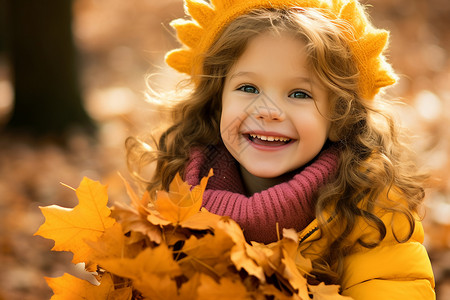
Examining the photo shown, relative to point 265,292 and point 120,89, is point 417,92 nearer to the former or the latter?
point 120,89

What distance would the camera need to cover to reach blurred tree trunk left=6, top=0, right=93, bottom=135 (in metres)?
4.98

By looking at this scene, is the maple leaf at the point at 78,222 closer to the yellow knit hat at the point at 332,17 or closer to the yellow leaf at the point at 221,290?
the yellow leaf at the point at 221,290

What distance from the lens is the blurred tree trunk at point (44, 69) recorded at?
4984mm

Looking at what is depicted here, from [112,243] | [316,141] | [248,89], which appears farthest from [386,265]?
[112,243]

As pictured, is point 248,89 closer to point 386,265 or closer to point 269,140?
point 269,140

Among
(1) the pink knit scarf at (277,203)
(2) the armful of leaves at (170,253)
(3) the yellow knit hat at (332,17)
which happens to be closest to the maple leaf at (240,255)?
(2) the armful of leaves at (170,253)

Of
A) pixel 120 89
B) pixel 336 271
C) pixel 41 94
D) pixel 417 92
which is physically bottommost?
pixel 120 89

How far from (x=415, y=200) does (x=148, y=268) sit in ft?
3.30

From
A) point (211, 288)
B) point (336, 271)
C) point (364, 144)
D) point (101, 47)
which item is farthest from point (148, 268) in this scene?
point (101, 47)

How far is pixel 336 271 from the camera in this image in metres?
1.71

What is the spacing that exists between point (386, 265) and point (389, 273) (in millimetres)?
25

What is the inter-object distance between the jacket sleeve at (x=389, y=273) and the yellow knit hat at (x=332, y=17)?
58cm

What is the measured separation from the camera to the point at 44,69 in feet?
16.6

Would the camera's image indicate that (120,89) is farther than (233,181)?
Yes
